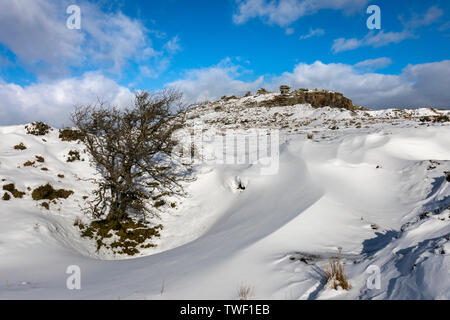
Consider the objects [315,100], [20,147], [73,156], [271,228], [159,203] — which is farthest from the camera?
[315,100]

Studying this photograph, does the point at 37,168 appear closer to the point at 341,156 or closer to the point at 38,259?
the point at 38,259

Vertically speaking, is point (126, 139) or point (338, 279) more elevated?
point (126, 139)

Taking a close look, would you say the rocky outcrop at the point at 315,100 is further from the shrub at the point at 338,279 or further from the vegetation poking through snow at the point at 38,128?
the shrub at the point at 338,279

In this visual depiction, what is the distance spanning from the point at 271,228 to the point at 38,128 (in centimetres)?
2000

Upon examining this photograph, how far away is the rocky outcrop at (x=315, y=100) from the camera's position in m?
46.7

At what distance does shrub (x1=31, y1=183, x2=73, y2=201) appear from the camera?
1128cm

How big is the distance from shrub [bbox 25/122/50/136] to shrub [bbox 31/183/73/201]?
8.15 meters

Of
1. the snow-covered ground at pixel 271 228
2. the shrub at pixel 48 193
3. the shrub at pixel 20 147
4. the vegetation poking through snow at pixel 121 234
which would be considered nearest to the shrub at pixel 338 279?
the snow-covered ground at pixel 271 228

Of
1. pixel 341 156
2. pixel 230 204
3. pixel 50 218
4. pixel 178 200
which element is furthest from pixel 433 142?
pixel 50 218

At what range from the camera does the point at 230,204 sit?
39.1 feet

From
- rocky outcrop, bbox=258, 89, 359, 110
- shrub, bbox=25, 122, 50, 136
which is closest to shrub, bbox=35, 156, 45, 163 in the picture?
shrub, bbox=25, 122, 50, 136

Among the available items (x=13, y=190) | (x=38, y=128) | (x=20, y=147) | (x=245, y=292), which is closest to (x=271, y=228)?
(x=245, y=292)

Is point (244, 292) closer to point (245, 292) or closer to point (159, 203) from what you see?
point (245, 292)

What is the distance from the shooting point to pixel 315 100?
4872 centimetres
